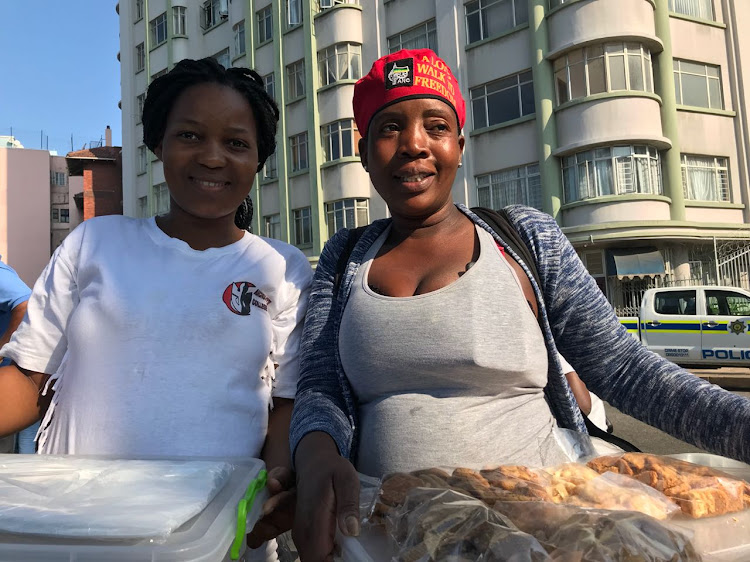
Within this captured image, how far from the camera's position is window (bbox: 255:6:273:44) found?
22.1 metres

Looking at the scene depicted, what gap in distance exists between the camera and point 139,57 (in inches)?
1110

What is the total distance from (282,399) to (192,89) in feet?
3.18

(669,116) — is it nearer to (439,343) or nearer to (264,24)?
(264,24)

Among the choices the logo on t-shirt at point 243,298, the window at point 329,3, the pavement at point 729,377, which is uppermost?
the window at point 329,3

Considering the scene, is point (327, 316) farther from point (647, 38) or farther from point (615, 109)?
point (647, 38)

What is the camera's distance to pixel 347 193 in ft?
63.3

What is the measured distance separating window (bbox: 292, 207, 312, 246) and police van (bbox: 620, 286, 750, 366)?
1220 centimetres

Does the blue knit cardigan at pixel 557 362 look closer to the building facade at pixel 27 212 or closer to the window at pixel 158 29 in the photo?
the window at pixel 158 29

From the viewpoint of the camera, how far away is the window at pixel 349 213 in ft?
63.0

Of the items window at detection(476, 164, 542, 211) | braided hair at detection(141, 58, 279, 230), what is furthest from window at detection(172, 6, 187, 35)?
braided hair at detection(141, 58, 279, 230)

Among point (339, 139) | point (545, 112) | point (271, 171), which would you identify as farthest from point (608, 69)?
point (271, 171)

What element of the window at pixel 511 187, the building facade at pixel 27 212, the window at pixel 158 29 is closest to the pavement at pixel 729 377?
the window at pixel 511 187

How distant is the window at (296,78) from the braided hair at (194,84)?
20123 mm

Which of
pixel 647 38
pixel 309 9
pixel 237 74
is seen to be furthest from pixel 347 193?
pixel 237 74
